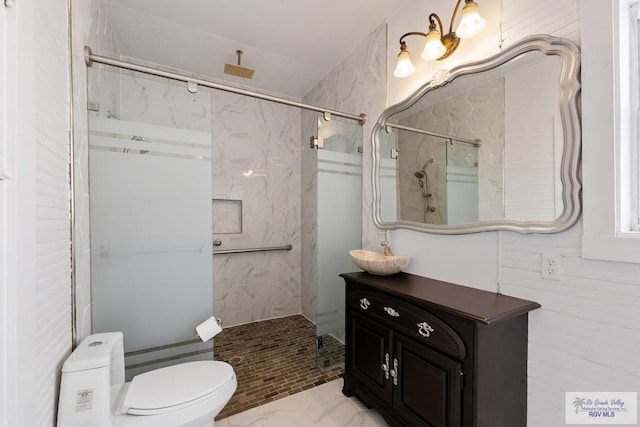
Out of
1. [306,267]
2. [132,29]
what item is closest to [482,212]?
[306,267]

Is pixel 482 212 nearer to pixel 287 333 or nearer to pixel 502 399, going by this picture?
pixel 502 399

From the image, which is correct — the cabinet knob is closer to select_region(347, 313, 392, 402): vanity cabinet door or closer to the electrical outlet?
select_region(347, 313, 392, 402): vanity cabinet door

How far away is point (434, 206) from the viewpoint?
5.80 ft

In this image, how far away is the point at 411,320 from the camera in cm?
139

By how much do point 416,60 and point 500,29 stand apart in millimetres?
545

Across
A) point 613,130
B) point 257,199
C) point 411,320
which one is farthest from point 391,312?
point 257,199

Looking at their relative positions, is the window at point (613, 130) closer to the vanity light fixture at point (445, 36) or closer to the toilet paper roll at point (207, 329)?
the vanity light fixture at point (445, 36)

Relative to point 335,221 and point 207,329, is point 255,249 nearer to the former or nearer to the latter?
point 335,221

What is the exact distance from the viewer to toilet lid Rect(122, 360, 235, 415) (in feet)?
3.73

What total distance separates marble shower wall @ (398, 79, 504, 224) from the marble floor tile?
→ 1272 millimetres

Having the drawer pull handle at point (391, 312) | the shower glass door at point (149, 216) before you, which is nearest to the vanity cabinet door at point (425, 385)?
the drawer pull handle at point (391, 312)

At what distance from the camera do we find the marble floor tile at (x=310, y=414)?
162 cm

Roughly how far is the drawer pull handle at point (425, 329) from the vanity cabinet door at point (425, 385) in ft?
0.19

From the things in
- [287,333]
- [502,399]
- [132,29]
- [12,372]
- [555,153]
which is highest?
[132,29]
